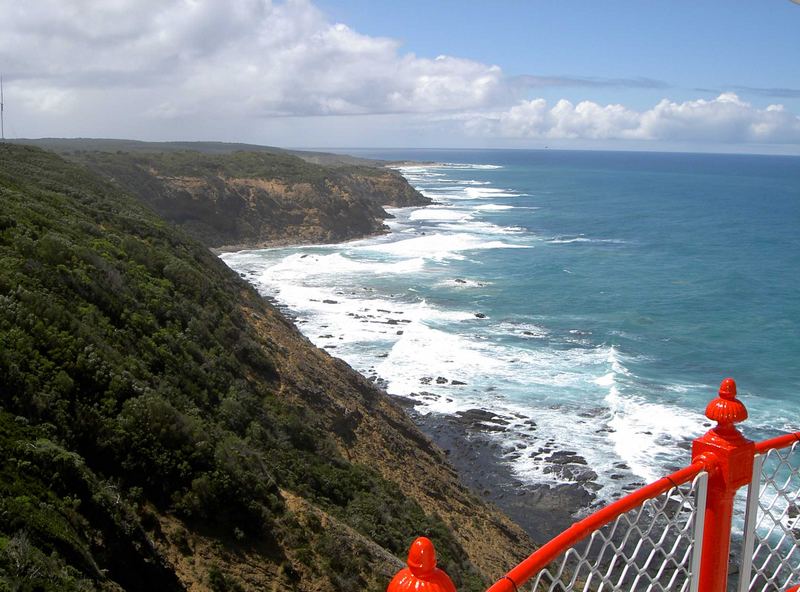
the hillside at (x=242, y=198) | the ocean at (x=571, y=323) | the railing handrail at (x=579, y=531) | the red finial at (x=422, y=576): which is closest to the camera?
the red finial at (x=422, y=576)

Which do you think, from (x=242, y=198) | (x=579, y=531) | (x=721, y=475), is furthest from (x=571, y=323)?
(x=242, y=198)

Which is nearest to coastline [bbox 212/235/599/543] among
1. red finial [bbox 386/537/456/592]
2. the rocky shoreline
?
the rocky shoreline

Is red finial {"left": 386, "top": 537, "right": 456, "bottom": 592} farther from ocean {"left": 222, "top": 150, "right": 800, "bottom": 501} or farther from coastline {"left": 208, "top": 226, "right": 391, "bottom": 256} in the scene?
coastline {"left": 208, "top": 226, "right": 391, "bottom": 256}

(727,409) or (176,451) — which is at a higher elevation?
(727,409)

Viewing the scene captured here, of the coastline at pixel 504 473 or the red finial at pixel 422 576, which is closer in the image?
the red finial at pixel 422 576

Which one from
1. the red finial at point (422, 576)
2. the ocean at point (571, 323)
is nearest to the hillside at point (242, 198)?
the ocean at point (571, 323)

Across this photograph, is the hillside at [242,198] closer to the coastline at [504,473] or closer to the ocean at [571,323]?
the ocean at [571,323]

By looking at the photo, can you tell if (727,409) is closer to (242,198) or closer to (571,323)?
(571,323)
